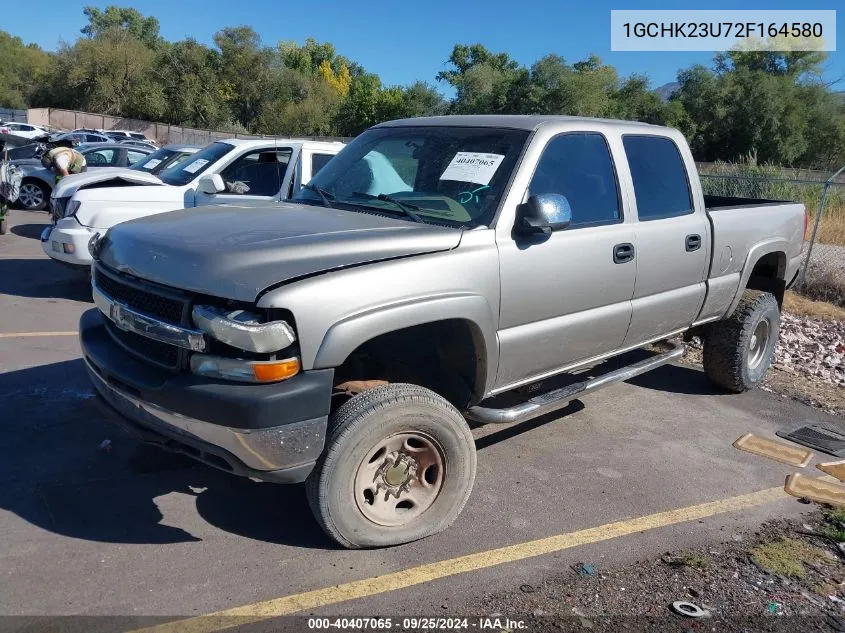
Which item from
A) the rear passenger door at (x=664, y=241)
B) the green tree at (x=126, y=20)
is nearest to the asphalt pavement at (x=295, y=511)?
the rear passenger door at (x=664, y=241)

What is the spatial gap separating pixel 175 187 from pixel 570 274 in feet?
19.2

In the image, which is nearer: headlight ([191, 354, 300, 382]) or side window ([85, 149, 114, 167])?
headlight ([191, 354, 300, 382])

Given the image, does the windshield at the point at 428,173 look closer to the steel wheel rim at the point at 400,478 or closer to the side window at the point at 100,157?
the steel wheel rim at the point at 400,478

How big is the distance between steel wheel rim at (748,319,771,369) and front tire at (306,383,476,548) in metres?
3.72

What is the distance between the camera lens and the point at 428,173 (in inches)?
162

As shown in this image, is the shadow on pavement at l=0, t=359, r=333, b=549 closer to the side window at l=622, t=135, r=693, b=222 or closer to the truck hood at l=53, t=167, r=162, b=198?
Result: the side window at l=622, t=135, r=693, b=222

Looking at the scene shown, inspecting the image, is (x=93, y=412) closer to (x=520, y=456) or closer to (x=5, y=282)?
(x=520, y=456)

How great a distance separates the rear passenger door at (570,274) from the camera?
12.3 feet

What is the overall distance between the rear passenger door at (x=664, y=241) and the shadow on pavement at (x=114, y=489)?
2.50 m

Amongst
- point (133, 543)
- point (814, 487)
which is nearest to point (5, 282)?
point (133, 543)

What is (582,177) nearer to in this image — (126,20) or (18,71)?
(18,71)

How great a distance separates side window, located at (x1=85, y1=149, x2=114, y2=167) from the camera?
15.3 metres

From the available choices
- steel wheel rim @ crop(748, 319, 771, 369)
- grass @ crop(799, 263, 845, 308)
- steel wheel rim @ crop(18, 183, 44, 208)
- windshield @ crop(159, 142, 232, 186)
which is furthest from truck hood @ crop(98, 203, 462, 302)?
steel wheel rim @ crop(18, 183, 44, 208)

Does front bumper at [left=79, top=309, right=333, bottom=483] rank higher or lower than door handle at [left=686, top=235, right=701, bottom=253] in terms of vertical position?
lower
